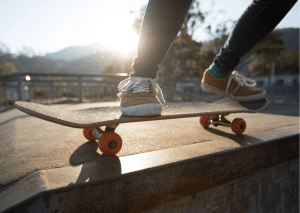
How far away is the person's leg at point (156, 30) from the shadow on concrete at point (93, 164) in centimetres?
62

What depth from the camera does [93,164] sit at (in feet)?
3.03

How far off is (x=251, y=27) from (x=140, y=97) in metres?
0.99

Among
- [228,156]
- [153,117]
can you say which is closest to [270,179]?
[228,156]

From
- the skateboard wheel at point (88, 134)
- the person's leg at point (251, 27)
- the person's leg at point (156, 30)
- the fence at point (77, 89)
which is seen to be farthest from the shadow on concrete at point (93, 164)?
the fence at point (77, 89)

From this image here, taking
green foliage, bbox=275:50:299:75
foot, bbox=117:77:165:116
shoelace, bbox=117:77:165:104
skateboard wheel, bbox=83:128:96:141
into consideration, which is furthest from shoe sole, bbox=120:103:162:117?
green foliage, bbox=275:50:299:75

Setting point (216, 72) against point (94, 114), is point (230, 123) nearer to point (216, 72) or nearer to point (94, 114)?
point (216, 72)

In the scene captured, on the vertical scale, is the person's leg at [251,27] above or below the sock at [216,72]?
above

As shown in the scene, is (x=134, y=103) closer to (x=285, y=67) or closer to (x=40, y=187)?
(x=40, y=187)

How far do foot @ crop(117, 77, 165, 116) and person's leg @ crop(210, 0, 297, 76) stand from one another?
69cm

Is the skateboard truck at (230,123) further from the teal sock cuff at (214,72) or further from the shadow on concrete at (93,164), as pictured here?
the shadow on concrete at (93,164)

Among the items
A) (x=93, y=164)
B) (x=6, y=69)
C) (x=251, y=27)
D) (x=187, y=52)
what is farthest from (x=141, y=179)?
(x=6, y=69)

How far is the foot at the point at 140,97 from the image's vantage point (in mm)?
1117

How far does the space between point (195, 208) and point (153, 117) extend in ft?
1.92

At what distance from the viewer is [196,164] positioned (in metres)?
1.02
